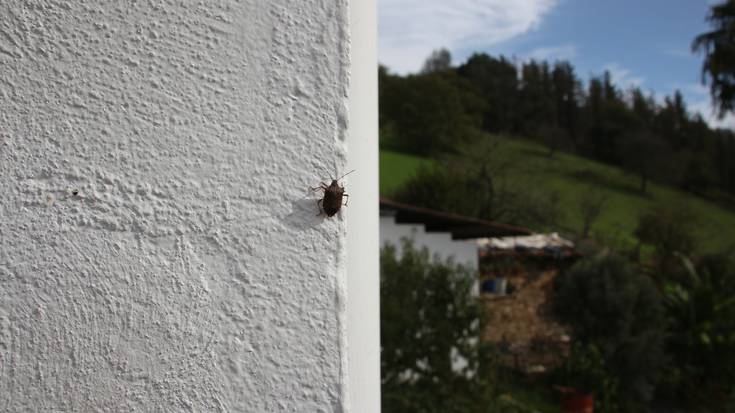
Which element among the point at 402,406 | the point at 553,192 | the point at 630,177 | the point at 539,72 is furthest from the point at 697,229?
the point at 539,72

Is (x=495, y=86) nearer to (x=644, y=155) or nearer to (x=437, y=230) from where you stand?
(x=644, y=155)

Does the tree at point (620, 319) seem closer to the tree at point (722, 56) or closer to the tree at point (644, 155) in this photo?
the tree at point (722, 56)

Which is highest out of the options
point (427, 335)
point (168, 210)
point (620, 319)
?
point (168, 210)

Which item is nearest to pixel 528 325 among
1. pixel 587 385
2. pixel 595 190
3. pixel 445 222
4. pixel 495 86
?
pixel 587 385

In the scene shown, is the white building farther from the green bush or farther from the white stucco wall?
the green bush

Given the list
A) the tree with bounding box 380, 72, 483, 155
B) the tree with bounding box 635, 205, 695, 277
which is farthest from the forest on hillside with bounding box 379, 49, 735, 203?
the tree with bounding box 635, 205, 695, 277

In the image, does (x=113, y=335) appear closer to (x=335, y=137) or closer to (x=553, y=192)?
(x=335, y=137)

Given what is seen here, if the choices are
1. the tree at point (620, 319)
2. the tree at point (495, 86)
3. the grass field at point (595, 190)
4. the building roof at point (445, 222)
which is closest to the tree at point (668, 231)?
the grass field at point (595, 190)
